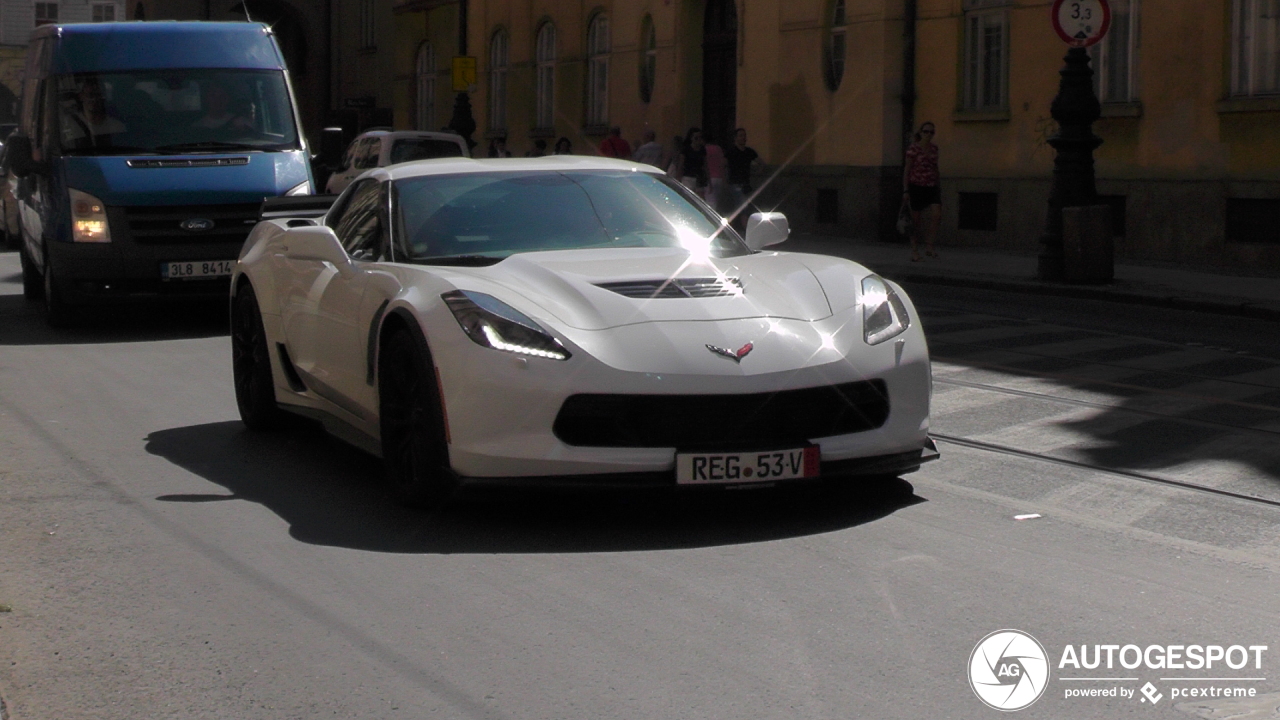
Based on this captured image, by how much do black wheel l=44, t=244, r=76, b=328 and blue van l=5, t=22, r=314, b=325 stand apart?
17 mm

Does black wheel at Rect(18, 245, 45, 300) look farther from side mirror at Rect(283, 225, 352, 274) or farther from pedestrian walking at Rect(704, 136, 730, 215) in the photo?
pedestrian walking at Rect(704, 136, 730, 215)

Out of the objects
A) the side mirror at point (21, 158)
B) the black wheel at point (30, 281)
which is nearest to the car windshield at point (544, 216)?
the side mirror at point (21, 158)

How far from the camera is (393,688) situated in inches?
177

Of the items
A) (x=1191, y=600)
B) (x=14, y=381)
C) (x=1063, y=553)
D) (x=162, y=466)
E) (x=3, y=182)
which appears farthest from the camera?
(x=3, y=182)

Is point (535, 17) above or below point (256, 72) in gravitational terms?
above

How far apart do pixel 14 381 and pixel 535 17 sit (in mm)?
27994

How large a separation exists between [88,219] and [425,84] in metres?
31.7

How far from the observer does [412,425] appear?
646cm

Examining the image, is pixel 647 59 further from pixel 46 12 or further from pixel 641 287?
pixel 46 12

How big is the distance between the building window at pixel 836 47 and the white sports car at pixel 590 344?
19.9 m

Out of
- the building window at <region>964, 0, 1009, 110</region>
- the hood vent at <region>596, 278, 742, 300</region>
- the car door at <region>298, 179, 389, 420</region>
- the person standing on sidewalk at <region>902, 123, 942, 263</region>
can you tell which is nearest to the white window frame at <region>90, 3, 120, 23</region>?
the building window at <region>964, 0, 1009, 110</region>

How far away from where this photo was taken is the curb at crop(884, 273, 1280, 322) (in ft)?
50.0

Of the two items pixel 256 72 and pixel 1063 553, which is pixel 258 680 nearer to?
pixel 1063 553

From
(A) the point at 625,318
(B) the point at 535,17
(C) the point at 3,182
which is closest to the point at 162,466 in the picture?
(A) the point at 625,318
